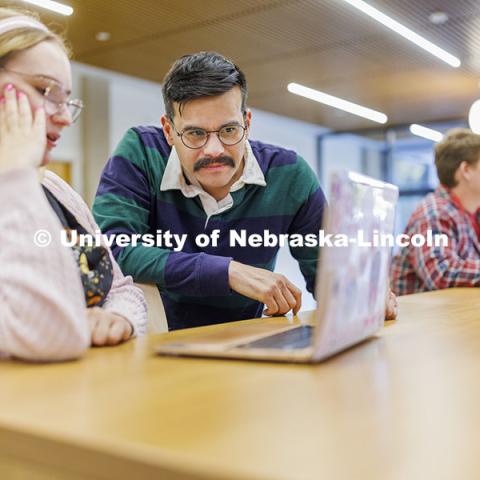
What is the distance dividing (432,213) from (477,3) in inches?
90.2

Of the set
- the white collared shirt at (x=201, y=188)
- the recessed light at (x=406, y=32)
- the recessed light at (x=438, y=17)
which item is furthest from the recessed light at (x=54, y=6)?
the white collared shirt at (x=201, y=188)

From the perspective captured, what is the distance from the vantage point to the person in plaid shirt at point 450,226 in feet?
8.49

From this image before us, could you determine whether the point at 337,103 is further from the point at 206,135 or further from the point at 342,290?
the point at 342,290

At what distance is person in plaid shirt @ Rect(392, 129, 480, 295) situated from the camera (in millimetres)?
2588

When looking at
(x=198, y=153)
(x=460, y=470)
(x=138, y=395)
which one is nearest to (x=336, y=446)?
(x=460, y=470)

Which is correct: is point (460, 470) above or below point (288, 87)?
below

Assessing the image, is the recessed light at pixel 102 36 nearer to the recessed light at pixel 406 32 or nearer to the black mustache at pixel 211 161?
the recessed light at pixel 406 32

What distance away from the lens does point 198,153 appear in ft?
5.33

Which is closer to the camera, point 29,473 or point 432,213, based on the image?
point 29,473

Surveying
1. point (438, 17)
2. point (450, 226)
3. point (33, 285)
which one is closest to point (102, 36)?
point (438, 17)

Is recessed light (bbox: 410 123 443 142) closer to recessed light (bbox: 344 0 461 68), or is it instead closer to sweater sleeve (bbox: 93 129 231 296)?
recessed light (bbox: 344 0 461 68)

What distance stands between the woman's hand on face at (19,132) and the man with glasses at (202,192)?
55 cm

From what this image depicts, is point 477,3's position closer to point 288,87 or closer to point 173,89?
point 288,87

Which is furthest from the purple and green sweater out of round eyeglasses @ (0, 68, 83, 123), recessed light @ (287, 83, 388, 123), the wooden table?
recessed light @ (287, 83, 388, 123)
